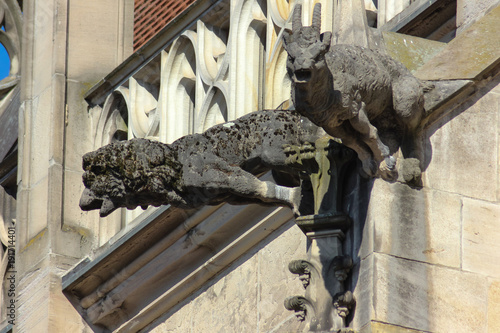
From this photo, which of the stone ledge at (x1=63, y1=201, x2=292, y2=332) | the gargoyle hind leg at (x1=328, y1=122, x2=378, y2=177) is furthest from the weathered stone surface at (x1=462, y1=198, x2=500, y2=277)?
the stone ledge at (x1=63, y1=201, x2=292, y2=332)

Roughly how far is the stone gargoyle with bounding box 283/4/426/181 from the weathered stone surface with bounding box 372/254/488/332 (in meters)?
0.36

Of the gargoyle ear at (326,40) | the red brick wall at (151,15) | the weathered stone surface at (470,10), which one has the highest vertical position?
the red brick wall at (151,15)

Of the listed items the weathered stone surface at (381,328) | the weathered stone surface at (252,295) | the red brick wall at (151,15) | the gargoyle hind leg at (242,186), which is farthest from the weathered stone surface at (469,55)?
the red brick wall at (151,15)

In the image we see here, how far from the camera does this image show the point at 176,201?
19.7ft

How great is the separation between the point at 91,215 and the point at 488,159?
4017mm

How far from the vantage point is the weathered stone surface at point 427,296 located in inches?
215

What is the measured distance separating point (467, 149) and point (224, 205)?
90.8 inches

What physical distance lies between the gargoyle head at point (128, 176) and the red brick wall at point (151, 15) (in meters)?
3.80

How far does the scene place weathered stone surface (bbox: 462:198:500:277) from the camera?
569 centimetres

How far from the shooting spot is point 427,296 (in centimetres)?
553

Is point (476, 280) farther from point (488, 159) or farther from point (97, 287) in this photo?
point (97, 287)

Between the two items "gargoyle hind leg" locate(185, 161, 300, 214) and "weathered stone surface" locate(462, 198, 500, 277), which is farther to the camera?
"gargoyle hind leg" locate(185, 161, 300, 214)

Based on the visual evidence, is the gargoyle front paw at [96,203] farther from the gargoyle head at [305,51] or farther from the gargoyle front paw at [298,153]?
the gargoyle head at [305,51]

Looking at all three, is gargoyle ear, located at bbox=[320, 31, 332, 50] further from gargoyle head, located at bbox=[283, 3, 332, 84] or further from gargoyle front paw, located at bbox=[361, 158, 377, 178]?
gargoyle front paw, located at bbox=[361, 158, 377, 178]
